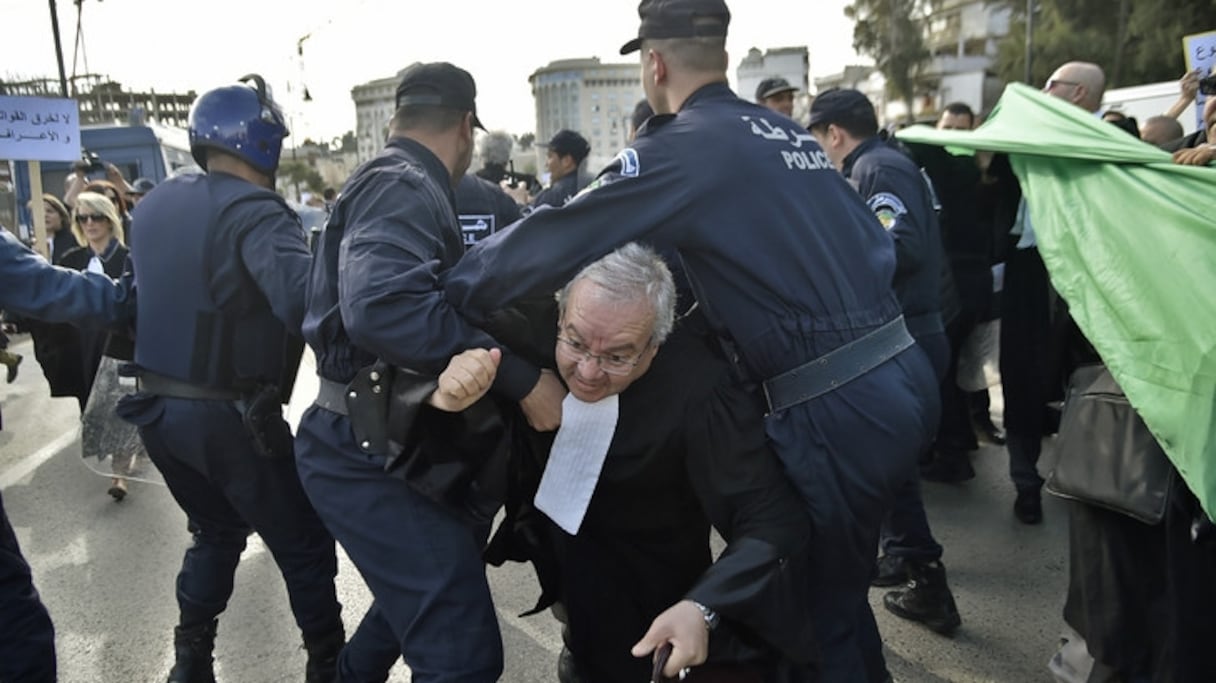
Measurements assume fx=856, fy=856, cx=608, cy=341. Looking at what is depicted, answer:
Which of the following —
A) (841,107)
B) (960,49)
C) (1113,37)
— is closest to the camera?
(841,107)

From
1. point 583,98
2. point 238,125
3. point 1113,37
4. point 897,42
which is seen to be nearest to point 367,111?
point 583,98

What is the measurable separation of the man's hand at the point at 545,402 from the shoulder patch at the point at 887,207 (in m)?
1.87

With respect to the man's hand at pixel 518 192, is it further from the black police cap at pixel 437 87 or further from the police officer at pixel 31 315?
the black police cap at pixel 437 87

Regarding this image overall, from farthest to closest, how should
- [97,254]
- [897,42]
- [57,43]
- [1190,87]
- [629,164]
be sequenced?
1. [897,42]
2. [57,43]
3. [97,254]
4. [1190,87]
5. [629,164]

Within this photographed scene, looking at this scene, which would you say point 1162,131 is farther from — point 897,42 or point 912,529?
point 897,42

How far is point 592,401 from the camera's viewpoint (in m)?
1.98

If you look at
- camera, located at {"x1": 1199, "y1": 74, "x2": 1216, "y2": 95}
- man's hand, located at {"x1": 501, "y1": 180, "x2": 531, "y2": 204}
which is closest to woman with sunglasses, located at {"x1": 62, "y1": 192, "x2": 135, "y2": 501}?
man's hand, located at {"x1": 501, "y1": 180, "x2": 531, "y2": 204}

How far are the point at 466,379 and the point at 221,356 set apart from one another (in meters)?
1.27

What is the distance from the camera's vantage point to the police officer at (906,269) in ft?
10.7

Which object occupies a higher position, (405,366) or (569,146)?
(569,146)

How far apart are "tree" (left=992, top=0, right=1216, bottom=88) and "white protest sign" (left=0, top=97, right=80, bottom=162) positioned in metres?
25.0

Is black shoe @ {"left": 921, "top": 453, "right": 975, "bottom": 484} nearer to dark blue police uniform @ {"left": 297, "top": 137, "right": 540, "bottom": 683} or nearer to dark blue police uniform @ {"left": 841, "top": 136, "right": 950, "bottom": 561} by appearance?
dark blue police uniform @ {"left": 841, "top": 136, "right": 950, "bottom": 561}

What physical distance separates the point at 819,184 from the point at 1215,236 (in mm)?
951

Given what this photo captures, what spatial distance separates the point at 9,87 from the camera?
23.2 metres
